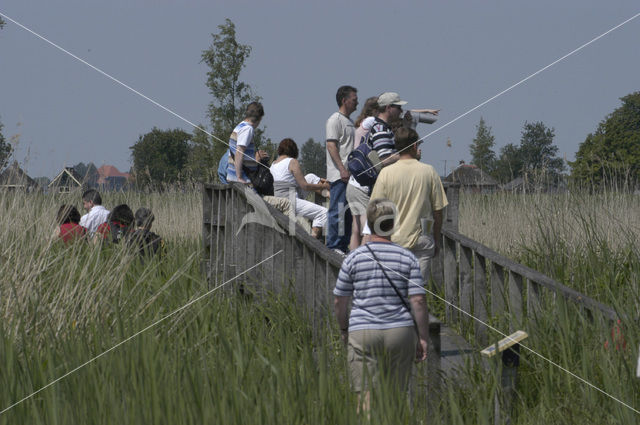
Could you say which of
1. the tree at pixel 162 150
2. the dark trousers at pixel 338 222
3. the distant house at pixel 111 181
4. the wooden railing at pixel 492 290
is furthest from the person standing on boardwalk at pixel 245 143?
the tree at pixel 162 150

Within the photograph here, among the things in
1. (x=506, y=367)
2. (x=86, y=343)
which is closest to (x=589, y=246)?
(x=506, y=367)

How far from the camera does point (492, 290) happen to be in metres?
6.65

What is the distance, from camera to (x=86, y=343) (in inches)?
181

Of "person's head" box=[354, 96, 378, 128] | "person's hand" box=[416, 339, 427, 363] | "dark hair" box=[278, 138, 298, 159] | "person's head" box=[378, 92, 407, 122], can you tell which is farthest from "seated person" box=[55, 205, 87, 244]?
"person's hand" box=[416, 339, 427, 363]

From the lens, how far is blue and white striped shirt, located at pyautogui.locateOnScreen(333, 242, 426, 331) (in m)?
4.37

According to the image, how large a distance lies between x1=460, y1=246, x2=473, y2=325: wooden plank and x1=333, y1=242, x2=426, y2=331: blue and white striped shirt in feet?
10.1

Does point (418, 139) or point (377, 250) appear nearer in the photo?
point (377, 250)

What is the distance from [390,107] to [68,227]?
3.51 m

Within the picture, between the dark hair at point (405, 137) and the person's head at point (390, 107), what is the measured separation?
1003 millimetres

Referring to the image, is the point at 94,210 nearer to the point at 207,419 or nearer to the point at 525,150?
the point at 207,419

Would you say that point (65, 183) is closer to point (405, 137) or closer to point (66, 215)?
point (66, 215)

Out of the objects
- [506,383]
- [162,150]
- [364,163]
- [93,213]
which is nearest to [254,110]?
[364,163]

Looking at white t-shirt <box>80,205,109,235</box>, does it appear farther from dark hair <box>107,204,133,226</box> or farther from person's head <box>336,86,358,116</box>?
person's head <box>336,86,358,116</box>

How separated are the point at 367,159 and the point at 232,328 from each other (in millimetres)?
1821
